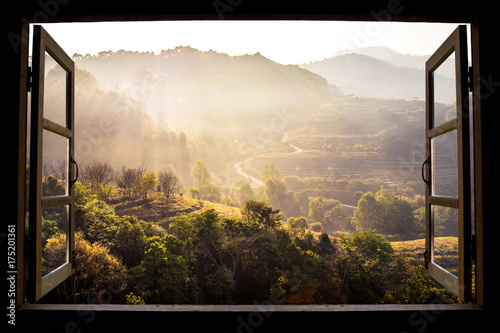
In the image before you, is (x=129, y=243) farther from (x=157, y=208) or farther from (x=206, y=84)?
(x=206, y=84)


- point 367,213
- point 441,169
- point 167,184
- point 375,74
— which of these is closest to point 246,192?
point 167,184

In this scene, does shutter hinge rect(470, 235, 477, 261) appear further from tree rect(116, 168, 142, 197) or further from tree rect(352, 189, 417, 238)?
tree rect(352, 189, 417, 238)

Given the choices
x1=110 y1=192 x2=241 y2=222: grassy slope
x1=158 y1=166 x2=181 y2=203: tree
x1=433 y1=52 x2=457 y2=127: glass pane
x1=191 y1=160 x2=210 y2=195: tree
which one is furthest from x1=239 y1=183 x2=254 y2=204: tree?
x1=433 y1=52 x2=457 y2=127: glass pane

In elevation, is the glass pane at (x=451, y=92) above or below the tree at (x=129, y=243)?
above

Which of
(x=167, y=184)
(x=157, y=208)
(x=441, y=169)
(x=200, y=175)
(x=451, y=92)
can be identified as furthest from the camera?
(x=200, y=175)

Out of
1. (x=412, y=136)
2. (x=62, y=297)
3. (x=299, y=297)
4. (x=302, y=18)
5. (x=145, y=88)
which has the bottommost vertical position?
(x=299, y=297)

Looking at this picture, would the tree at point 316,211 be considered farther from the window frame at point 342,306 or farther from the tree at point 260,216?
the window frame at point 342,306

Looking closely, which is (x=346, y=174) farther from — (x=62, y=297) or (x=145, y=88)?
(x=62, y=297)

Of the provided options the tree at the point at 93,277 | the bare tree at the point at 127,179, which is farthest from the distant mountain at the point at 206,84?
the tree at the point at 93,277
